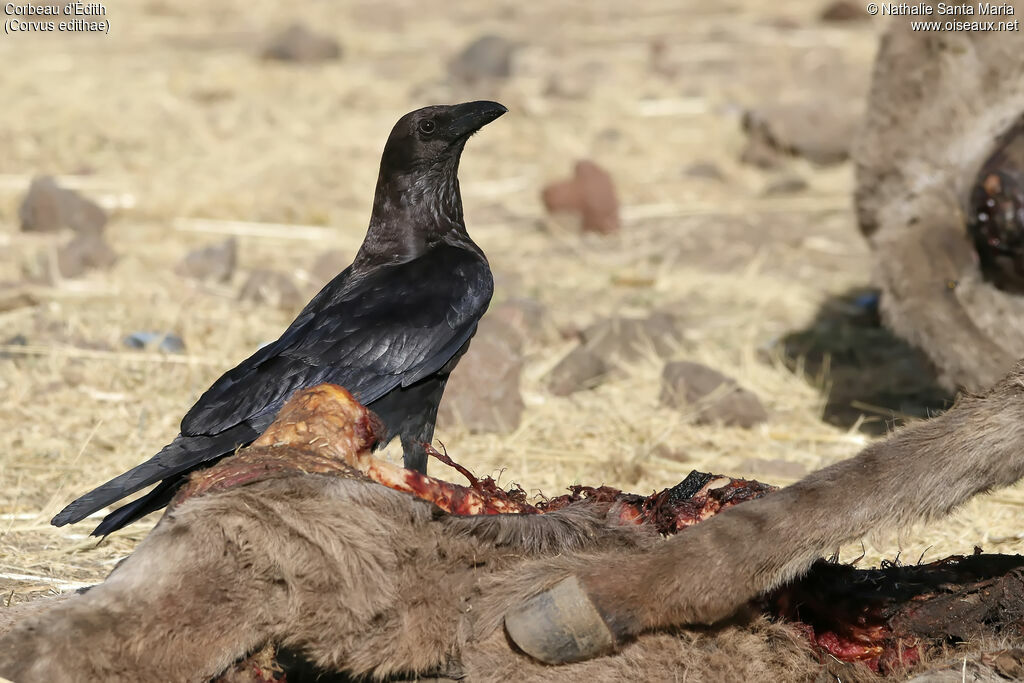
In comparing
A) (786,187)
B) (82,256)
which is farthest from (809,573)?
(786,187)

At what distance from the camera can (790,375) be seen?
603cm

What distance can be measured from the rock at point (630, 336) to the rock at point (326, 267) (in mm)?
1586

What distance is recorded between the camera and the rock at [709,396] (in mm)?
5344

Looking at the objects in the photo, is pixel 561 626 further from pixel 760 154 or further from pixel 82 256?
pixel 760 154

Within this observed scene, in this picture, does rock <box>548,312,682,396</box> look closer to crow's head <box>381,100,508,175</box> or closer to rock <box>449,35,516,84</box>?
crow's head <box>381,100,508,175</box>

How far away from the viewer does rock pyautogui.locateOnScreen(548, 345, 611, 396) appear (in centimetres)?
577

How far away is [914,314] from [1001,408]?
85.0 inches

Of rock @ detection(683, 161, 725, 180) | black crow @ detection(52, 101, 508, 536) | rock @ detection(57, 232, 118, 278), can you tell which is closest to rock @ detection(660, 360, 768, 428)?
black crow @ detection(52, 101, 508, 536)

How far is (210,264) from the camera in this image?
23.8 ft

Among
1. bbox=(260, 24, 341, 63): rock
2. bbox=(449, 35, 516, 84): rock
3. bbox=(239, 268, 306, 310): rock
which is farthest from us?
bbox=(260, 24, 341, 63): rock

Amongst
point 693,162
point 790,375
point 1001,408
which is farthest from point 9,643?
point 693,162

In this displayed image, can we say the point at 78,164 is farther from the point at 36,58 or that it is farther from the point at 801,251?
the point at 801,251

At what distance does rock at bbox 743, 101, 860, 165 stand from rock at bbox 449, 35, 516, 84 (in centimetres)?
309

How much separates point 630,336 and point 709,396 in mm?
886
